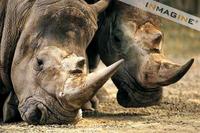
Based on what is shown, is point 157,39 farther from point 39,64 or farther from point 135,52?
point 39,64

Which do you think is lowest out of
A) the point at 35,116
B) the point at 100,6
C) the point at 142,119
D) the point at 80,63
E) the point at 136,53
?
the point at 142,119

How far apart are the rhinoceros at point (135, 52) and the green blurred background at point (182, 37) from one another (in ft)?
22.1

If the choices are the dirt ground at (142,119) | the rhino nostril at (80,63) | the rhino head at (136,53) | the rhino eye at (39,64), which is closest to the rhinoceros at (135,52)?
the rhino head at (136,53)

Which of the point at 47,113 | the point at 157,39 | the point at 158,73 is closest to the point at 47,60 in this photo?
the point at 47,113

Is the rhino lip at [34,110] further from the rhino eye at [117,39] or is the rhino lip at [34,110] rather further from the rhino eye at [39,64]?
the rhino eye at [117,39]

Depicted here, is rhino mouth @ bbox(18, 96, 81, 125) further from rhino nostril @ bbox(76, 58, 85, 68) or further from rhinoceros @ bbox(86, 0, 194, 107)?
rhinoceros @ bbox(86, 0, 194, 107)

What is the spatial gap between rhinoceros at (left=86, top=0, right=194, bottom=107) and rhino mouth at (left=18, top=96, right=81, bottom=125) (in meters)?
0.86

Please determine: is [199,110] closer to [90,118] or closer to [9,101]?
[90,118]

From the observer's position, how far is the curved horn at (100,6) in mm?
6481

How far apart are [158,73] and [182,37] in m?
10.3

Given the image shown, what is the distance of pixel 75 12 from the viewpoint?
6121 millimetres

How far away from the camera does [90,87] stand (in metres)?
5.44

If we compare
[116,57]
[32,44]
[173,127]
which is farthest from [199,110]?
[32,44]

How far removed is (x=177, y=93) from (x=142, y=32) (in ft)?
7.86
